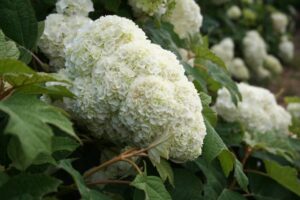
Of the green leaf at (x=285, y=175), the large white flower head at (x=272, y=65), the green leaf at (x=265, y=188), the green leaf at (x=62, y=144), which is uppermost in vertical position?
the green leaf at (x=62, y=144)

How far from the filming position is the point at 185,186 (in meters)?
2.20

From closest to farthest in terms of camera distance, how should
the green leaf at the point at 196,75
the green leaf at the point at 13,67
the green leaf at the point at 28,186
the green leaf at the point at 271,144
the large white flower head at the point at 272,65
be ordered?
the green leaf at the point at 13,67
the green leaf at the point at 28,186
the green leaf at the point at 196,75
the green leaf at the point at 271,144
the large white flower head at the point at 272,65

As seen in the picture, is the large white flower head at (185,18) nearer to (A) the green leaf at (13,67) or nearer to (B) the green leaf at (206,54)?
(B) the green leaf at (206,54)

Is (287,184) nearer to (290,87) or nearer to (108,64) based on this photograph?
(108,64)

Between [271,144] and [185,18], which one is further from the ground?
[185,18]

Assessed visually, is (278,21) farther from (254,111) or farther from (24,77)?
(24,77)

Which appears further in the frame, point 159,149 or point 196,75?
point 196,75

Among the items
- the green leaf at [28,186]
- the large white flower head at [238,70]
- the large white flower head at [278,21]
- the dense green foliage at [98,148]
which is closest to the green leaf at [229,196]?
the dense green foliage at [98,148]

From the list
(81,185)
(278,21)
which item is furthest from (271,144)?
(278,21)

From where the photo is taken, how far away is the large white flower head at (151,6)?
234cm

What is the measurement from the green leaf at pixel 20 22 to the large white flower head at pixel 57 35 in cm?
11

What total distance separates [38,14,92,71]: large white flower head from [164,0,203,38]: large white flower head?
561 millimetres

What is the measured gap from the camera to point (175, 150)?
1.83 m

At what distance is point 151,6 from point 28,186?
106 cm
